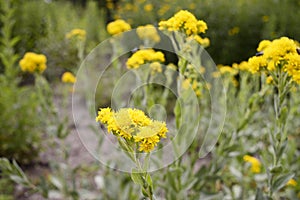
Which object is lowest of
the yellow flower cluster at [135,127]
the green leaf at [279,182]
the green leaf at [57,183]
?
the green leaf at [57,183]

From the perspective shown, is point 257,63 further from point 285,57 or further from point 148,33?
point 148,33

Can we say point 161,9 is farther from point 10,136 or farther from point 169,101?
point 10,136

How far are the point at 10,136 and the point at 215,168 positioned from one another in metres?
1.50

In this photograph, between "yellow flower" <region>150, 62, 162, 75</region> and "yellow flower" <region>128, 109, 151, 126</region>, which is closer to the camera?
"yellow flower" <region>128, 109, 151, 126</region>

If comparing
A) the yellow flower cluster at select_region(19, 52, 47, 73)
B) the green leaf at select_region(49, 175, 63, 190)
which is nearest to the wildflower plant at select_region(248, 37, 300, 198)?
the yellow flower cluster at select_region(19, 52, 47, 73)

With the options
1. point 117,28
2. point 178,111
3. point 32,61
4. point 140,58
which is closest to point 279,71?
point 178,111

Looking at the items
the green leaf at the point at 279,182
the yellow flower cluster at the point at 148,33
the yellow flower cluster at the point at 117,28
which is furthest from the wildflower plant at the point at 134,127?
the yellow flower cluster at the point at 117,28

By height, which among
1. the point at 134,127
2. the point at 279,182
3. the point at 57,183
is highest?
the point at 134,127

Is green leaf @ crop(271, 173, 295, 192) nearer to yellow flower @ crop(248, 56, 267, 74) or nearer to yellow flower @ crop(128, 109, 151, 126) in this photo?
yellow flower @ crop(248, 56, 267, 74)

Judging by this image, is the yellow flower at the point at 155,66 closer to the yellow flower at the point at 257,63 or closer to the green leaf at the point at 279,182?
the yellow flower at the point at 257,63

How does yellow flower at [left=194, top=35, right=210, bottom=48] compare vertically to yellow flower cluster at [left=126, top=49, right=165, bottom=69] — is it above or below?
above

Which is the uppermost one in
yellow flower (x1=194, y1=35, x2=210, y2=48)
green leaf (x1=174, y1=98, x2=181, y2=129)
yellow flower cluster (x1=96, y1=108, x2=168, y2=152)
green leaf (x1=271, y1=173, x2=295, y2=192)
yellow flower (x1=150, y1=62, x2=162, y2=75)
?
yellow flower (x1=194, y1=35, x2=210, y2=48)

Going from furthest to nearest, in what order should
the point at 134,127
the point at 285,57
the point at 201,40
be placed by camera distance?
the point at 201,40, the point at 285,57, the point at 134,127

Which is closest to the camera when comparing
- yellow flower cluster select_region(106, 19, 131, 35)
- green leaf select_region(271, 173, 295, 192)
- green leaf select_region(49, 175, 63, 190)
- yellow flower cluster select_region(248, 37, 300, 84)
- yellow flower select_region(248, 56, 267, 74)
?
yellow flower cluster select_region(248, 37, 300, 84)
